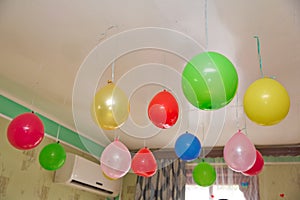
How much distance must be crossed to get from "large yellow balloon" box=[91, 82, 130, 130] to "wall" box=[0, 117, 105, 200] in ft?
6.06

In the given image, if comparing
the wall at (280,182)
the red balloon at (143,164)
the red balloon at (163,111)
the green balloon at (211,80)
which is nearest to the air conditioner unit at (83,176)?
the red balloon at (143,164)

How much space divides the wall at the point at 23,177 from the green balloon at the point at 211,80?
2381 mm

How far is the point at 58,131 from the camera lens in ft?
12.2

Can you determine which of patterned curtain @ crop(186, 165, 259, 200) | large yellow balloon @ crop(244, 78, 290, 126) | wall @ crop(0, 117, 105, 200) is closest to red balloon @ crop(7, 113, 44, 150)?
wall @ crop(0, 117, 105, 200)

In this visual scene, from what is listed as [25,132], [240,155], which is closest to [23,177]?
[25,132]

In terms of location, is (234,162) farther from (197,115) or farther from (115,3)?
(197,115)

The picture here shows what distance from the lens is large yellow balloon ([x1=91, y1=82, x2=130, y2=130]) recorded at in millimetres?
1563

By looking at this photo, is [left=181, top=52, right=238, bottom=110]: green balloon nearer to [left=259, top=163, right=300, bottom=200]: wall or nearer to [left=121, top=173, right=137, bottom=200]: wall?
[left=259, top=163, right=300, bottom=200]: wall

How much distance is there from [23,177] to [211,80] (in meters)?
2.64

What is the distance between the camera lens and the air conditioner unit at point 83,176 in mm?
3602

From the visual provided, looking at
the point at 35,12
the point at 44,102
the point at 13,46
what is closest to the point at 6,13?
the point at 35,12

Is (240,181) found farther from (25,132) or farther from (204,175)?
(25,132)

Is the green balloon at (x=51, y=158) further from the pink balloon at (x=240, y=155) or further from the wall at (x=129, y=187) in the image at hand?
the wall at (x=129, y=187)

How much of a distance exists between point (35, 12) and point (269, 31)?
1454 millimetres
